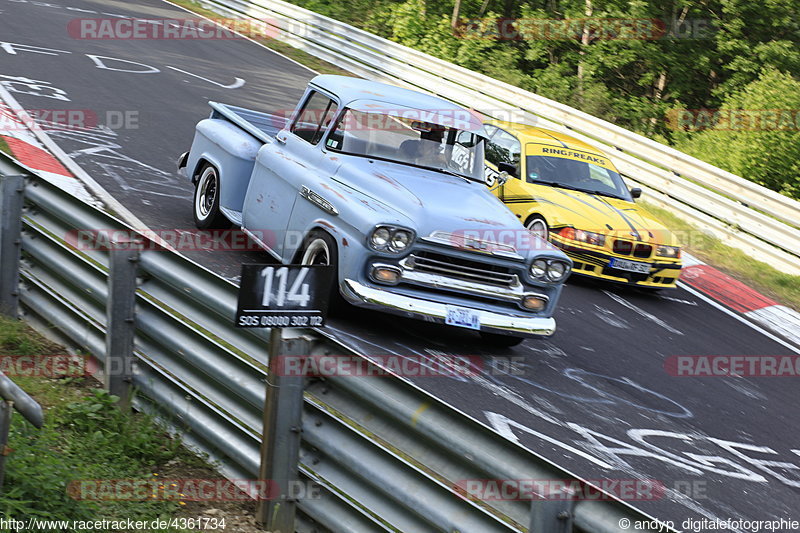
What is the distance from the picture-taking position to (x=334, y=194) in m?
7.80

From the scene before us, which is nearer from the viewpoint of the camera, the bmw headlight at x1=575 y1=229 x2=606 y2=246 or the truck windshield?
the truck windshield

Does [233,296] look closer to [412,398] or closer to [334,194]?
[412,398]

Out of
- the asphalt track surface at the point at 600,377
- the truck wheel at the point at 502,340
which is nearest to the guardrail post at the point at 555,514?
the asphalt track surface at the point at 600,377

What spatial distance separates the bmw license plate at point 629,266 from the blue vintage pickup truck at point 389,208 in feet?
9.30

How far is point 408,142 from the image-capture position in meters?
8.82

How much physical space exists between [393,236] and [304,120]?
2.14 m

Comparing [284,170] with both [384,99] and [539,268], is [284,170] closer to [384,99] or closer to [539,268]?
[384,99]

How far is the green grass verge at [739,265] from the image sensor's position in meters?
13.2

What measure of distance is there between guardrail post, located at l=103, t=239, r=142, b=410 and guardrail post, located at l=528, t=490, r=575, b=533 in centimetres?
284

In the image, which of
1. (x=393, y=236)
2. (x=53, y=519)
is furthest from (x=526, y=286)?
(x=53, y=519)

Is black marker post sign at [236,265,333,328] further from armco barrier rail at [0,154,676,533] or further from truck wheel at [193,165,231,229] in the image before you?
truck wheel at [193,165,231,229]

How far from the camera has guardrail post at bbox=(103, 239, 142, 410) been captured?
17.3ft

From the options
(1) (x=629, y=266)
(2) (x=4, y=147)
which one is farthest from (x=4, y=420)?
(2) (x=4, y=147)

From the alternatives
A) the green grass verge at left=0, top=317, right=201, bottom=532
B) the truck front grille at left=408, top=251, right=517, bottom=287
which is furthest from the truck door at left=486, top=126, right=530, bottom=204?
the green grass verge at left=0, top=317, right=201, bottom=532
